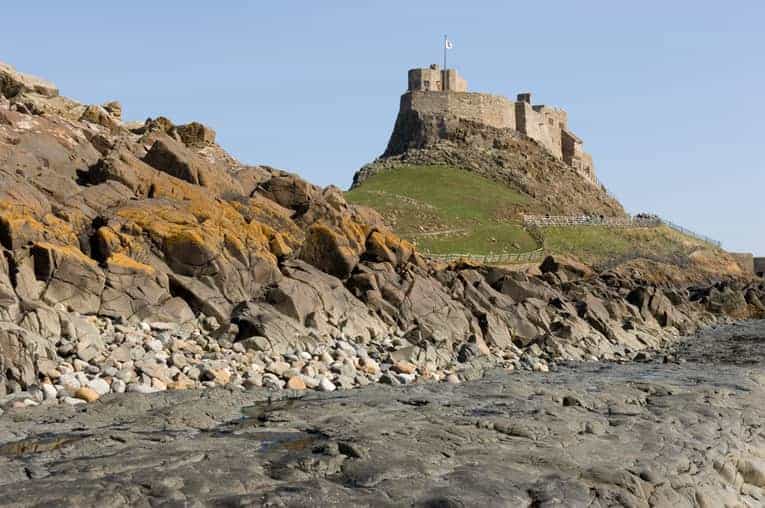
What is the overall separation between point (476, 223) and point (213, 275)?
59.4m

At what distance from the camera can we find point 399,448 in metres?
14.2

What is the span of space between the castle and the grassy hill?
10338mm

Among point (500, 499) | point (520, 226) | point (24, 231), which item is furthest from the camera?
point (520, 226)

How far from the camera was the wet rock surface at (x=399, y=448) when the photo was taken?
12.0 metres

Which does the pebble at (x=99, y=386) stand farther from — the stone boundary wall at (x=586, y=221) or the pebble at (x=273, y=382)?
the stone boundary wall at (x=586, y=221)

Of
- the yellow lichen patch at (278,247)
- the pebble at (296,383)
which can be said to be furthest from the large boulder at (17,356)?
the yellow lichen patch at (278,247)

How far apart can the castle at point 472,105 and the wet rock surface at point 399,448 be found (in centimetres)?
9479

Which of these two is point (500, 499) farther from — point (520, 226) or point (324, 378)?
point (520, 226)

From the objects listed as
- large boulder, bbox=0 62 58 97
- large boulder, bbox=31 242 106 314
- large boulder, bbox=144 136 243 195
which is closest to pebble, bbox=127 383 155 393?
large boulder, bbox=31 242 106 314

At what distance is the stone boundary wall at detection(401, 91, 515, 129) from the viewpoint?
114 metres

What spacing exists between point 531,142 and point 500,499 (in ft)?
361

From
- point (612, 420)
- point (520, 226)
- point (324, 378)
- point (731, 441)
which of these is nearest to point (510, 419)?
point (612, 420)

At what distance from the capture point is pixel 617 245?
89.7 m

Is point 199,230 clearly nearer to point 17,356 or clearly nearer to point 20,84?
point 17,356
